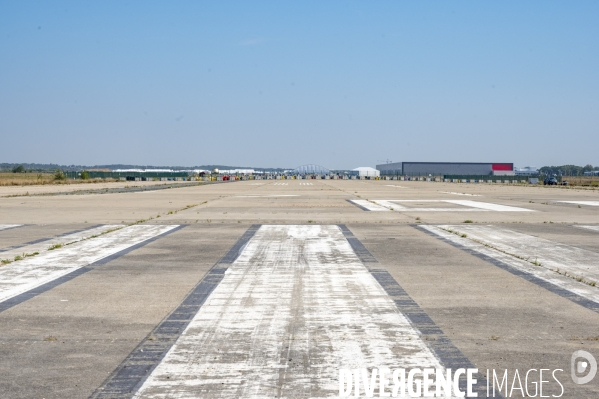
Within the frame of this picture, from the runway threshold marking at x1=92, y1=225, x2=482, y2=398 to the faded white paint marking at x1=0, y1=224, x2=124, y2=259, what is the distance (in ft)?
16.2

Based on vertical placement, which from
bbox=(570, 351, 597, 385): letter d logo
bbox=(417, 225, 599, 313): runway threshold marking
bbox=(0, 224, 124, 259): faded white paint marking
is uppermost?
bbox=(0, 224, 124, 259): faded white paint marking

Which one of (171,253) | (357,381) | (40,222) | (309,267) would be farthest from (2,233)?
(357,381)

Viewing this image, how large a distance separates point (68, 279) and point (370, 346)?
5.82 metres

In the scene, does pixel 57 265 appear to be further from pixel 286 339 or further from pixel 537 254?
pixel 537 254

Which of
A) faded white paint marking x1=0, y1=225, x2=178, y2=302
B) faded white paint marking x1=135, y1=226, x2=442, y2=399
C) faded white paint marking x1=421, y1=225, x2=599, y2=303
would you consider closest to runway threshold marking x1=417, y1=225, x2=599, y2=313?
faded white paint marking x1=421, y1=225, x2=599, y2=303

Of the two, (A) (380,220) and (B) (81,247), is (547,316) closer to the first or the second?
(B) (81,247)

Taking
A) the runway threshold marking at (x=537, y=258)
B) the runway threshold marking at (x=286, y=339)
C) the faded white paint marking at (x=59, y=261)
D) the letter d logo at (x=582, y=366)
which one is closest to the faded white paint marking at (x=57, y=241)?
the faded white paint marking at (x=59, y=261)

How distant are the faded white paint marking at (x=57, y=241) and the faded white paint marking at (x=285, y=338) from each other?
5.01 meters

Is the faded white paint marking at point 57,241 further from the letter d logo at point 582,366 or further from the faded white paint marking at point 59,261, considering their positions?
the letter d logo at point 582,366

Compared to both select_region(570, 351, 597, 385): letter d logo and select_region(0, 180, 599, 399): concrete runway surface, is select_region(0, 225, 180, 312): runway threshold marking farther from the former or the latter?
select_region(570, 351, 597, 385): letter d logo

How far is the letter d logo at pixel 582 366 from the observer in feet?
19.1

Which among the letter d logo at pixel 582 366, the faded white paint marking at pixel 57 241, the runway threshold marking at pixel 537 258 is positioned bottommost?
the letter d logo at pixel 582 366

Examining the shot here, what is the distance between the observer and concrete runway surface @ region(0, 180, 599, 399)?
592 cm

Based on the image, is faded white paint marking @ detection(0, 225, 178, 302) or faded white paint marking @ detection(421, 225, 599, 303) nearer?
faded white paint marking @ detection(0, 225, 178, 302)
